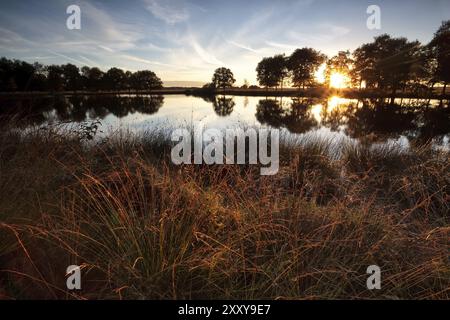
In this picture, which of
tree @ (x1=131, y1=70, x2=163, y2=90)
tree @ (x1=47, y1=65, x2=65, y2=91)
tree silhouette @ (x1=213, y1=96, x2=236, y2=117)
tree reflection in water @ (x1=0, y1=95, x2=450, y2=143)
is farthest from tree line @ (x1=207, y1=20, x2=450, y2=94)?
tree @ (x1=47, y1=65, x2=65, y2=91)

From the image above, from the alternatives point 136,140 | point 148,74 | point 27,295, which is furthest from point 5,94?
point 148,74

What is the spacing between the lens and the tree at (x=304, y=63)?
183 ft

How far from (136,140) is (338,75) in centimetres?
5500

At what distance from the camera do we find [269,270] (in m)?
2.09

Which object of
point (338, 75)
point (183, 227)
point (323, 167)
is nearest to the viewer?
point (183, 227)

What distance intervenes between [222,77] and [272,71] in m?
21.6

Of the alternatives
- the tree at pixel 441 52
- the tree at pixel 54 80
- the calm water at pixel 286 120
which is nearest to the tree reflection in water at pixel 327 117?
the calm water at pixel 286 120

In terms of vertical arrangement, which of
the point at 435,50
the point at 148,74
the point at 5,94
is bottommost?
the point at 5,94

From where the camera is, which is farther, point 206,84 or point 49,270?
point 206,84

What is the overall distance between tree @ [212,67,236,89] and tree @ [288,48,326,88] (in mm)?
25137

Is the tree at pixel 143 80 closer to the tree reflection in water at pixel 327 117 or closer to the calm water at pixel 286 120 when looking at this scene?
the tree reflection in water at pixel 327 117

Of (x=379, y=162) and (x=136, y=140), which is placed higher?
(x=136, y=140)
